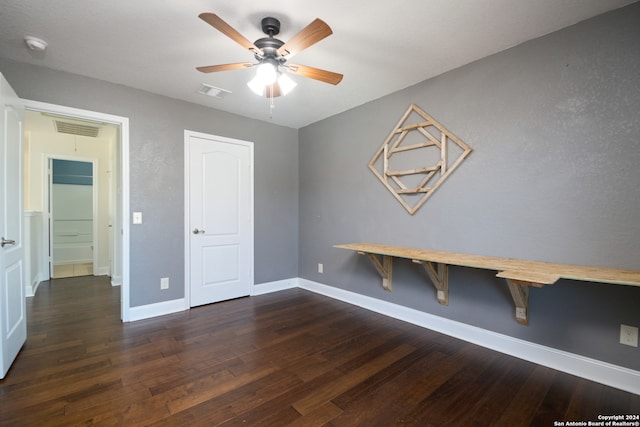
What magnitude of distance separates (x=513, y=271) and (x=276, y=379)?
5.71 ft

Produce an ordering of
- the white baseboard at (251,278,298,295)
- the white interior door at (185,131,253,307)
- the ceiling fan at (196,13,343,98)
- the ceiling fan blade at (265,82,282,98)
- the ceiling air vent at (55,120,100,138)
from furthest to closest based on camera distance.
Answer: the ceiling air vent at (55,120,100,138) → the white baseboard at (251,278,298,295) → the white interior door at (185,131,253,307) → the ceiling fan blade at (265,82,282,98) → the ceiling fan at (196,13,343,98)

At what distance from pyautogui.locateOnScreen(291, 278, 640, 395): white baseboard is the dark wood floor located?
0.06m

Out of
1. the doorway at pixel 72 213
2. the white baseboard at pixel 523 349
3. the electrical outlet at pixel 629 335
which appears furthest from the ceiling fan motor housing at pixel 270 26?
the doorway at pixel 72 213

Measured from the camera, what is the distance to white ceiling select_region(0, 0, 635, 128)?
6.15 ft

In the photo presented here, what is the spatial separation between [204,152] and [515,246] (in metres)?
3.43

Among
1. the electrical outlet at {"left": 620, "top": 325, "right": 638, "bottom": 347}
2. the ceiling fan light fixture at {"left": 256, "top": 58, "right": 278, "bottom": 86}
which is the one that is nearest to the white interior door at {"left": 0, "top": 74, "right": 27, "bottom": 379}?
the ceiling fan light fixture at {"left": 256, "top": 58, "right": 278, "bottom": 86}

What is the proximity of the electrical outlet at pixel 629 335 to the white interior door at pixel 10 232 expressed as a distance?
4120 mm

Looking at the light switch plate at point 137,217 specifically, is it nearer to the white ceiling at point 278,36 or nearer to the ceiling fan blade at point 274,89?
the white ceiling at point 278,36

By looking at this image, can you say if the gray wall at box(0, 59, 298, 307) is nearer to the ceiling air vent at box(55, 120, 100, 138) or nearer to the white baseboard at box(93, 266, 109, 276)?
the ceiling air vent at box(55, 120, 100, 138)

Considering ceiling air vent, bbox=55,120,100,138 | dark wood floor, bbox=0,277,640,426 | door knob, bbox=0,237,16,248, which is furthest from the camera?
ceiling air vent, bbox=55,120,100,138

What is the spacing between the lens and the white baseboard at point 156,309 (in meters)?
3.08

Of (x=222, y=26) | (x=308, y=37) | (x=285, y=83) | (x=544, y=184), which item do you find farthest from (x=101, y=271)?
(x=544, y=184)

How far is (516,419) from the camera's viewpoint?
1622 mm

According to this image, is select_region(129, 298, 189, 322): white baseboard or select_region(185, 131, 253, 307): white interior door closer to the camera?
select_region(129, 298, 189, 322): white baseboard
